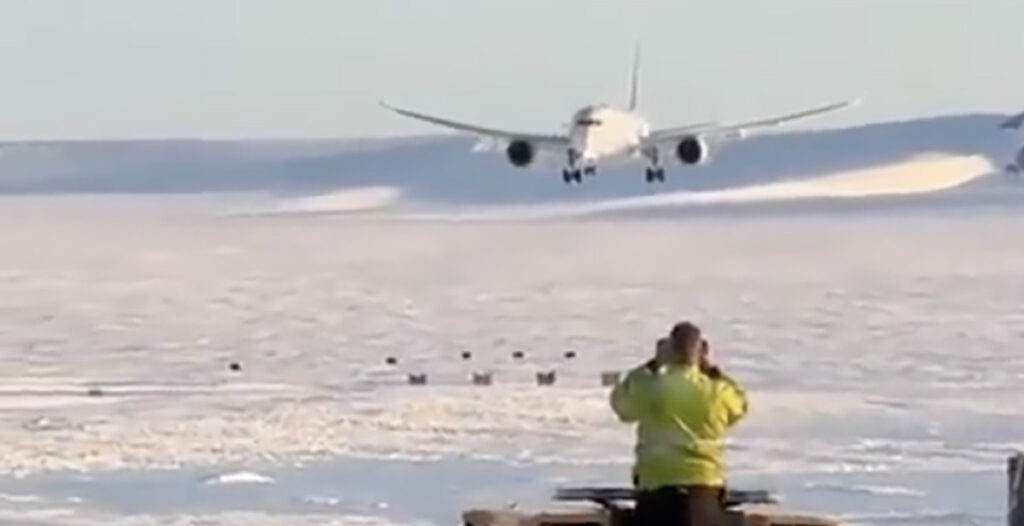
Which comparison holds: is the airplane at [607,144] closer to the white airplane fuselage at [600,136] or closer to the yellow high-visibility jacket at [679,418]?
the white airplane fuselage at [600,136]

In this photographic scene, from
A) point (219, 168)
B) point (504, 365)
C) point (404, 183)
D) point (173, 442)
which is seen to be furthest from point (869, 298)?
point (219, 168)

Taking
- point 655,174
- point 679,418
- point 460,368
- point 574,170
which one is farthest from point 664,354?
point 655,174

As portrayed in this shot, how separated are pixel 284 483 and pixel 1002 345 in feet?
42.2

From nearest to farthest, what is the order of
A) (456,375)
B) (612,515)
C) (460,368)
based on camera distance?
1. (612,515)
2. (456,375)
3. (460,368)

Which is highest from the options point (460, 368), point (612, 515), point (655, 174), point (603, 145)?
point (603, 145)

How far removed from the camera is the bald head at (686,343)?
10555 mm

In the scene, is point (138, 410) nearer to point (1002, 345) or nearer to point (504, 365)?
point (504, 365)

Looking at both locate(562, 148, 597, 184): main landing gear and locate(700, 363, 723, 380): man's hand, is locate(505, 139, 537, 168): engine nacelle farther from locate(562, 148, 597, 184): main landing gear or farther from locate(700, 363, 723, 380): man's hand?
locate(700, 363, 723, 380): man's hand

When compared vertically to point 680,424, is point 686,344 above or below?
above

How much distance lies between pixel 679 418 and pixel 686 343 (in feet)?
0.91

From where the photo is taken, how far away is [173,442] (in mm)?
19641

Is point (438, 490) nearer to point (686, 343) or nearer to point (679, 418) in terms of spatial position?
point (679, 418)

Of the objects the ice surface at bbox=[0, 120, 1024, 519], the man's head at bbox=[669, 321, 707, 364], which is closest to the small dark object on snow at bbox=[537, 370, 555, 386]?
the ice surface at bbox=[0, 120, 1024, 519]

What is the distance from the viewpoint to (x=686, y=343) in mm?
10547
